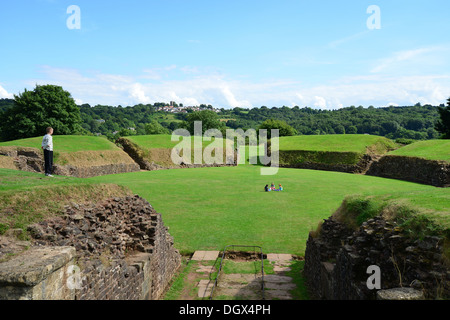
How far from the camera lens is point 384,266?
6516 millimetres

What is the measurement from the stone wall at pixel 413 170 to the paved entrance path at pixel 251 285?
25.3 m

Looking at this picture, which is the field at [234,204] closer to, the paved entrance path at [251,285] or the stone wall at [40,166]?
the paved entrance path at [251,285]

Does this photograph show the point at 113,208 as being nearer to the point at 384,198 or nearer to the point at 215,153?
the point at 384,198

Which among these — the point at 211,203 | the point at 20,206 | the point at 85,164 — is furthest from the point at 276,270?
the point at 85,164

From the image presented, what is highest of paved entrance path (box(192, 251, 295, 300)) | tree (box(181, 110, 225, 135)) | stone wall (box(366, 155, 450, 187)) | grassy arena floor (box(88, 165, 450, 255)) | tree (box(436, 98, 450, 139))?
tree (box(181, 110, 225, 135))

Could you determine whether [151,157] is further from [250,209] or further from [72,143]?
[250,209]

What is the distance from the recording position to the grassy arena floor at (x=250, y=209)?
1227 centimetres

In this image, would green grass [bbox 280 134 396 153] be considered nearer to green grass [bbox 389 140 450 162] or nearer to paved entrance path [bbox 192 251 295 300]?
green grass [bbox 389 140 450 162]

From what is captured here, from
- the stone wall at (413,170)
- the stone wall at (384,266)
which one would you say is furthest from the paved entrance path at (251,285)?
the stone wall at (413,170)

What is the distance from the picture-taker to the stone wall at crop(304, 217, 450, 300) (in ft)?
18.2

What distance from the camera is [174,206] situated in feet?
60.8

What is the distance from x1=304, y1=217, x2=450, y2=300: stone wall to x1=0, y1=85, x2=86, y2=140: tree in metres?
51.3

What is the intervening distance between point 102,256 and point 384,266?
6.18 meters

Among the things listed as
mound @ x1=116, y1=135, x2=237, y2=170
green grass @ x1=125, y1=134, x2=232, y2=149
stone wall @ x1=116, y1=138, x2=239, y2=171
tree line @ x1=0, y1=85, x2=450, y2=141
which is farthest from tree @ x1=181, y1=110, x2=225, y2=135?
stone wall @ x1=116, y1=138, x2=239, y2=171
